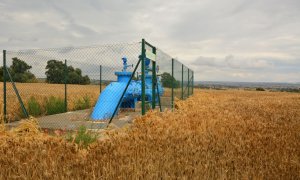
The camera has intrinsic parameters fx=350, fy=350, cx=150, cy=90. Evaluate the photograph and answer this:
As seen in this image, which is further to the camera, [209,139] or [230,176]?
[209,139]

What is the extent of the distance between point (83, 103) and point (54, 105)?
1.96m

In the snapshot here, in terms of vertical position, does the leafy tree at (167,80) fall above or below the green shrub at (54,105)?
above

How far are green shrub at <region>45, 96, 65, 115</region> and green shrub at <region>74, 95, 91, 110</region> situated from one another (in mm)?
961

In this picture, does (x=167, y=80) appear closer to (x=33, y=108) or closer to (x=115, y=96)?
(x=115, y=96)

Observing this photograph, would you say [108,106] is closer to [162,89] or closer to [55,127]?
[55,127]

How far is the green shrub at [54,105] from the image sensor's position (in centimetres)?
1197

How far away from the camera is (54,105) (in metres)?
12.1

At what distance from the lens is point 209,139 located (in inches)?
202

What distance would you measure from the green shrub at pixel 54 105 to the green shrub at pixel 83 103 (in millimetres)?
961

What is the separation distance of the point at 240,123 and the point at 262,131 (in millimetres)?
964

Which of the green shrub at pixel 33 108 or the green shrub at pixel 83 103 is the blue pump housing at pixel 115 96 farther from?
the green shrub at pixel 33 108

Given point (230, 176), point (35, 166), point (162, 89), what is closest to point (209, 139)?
point (230, 176)

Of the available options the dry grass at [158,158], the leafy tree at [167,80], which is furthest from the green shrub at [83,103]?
the dry grass at [158,158]

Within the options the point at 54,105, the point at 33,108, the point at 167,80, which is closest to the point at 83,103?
the point at 54,105
